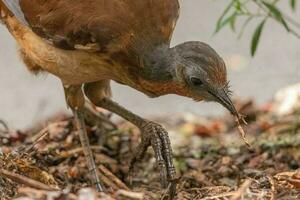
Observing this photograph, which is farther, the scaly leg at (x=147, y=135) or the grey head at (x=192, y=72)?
the scaly leg at (x=147, y=135)

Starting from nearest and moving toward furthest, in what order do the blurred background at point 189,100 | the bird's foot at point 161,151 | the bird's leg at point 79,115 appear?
the bird's foot at point 161,151, the bird's leg at point 79,115, the blurred background at point 189,100

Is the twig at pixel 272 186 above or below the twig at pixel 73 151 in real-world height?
below

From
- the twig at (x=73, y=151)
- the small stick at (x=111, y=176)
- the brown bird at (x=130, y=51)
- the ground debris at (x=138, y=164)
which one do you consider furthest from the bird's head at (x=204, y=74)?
the twig at (x=73, y=151)

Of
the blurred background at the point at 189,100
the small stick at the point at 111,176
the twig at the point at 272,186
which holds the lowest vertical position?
the twig at the point at 272,186

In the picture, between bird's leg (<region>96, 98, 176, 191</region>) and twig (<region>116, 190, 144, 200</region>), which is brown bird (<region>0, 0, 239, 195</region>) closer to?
bird's leg (<region>96, 98, 176, 191</region>)

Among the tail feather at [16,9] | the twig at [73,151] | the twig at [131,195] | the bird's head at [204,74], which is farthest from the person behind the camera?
the twig at [73,151]

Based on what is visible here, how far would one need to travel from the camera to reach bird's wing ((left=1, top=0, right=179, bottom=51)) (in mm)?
5004

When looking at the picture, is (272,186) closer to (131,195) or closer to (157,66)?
(131,195)

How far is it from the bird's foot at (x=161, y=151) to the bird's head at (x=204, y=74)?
0.39 m

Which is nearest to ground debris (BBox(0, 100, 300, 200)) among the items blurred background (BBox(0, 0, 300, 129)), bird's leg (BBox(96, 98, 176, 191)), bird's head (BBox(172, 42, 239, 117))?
bird's leg (BBox(96, 98, 176, 191))

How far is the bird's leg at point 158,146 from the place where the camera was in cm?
493

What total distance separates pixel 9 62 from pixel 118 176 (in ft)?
12.2

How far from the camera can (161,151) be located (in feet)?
16.7

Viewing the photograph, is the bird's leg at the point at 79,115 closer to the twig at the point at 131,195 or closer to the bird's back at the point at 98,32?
the bird's back at the point at 98,32
